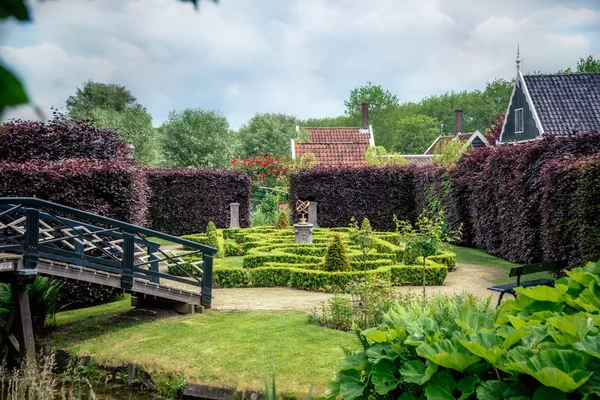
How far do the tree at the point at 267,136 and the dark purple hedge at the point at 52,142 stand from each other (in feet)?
107

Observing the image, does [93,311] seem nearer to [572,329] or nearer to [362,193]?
[572,329]

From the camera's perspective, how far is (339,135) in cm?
3988

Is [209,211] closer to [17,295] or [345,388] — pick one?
[17,295]

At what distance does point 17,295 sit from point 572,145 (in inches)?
456

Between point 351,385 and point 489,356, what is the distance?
36.5 inches

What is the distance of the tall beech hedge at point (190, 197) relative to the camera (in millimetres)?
23219

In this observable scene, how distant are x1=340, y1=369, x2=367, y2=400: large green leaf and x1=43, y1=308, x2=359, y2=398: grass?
313cm

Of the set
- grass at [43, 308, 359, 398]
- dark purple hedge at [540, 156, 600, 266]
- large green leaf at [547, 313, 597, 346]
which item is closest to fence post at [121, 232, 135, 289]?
grass at [43, 308, 359, 398]

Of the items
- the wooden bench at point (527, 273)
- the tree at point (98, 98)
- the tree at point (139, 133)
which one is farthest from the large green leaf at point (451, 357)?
the tree at point (98, 98)

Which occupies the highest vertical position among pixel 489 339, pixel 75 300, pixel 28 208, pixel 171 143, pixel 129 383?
→ pixel 171 143

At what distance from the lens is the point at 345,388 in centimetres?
371

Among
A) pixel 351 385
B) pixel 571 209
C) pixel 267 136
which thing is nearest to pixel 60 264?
pixel 351 385

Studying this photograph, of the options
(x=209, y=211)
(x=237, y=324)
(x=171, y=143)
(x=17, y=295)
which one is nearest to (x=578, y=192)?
(x=237, y=324)

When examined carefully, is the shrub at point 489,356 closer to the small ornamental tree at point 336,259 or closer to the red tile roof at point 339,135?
the small ornamental tree at point 336,259
